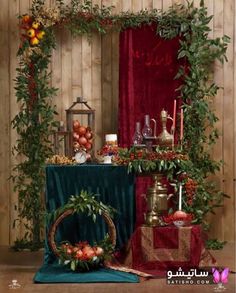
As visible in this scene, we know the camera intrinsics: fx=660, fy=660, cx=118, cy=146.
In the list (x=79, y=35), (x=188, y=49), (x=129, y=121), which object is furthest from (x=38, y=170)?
(x=188, y=49)

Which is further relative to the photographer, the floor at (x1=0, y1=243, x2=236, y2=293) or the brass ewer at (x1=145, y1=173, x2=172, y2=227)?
the brass ewer at (x1=145, y1=173, x2=172, y2=227)

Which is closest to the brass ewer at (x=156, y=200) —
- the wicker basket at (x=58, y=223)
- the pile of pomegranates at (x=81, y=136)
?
the wicker basket at (x=58, y=223)

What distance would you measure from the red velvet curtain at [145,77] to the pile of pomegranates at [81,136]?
2.68ft

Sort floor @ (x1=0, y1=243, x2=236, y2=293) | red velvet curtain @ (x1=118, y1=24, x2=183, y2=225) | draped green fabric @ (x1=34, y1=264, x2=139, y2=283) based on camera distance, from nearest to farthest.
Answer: floor @ (x1=0, y1=243, x2=236, y2=293) < draped green fabric @ (x1=34, y1=264, x2=139, y2=283) < red velvet curtain @ (x1=118, y1=24, x2=183, y2=225)

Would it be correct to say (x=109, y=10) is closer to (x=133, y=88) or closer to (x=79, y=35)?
(x=79, y=35)

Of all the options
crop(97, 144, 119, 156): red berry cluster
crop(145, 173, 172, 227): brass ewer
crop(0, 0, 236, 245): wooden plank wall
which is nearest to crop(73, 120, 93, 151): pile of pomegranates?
crop(97, 144, 119, 156): red berry cluster

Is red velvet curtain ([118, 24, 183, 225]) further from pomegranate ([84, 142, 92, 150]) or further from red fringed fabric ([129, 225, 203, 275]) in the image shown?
red fringed fabric ([129, 225, 203, 275])

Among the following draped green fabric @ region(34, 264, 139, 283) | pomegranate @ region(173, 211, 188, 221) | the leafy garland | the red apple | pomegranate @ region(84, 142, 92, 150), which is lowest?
draped green fabric @ region(34, 264, 139, 283)

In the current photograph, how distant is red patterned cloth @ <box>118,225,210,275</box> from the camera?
4.71 metres

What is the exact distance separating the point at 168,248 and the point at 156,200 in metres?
0.38

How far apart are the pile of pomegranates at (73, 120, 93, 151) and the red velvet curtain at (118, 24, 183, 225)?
0.82m

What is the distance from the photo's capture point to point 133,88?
588 centimetres

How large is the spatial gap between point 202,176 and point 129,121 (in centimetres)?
81

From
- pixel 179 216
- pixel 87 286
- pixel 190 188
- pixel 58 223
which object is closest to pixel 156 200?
pixel 179 216
